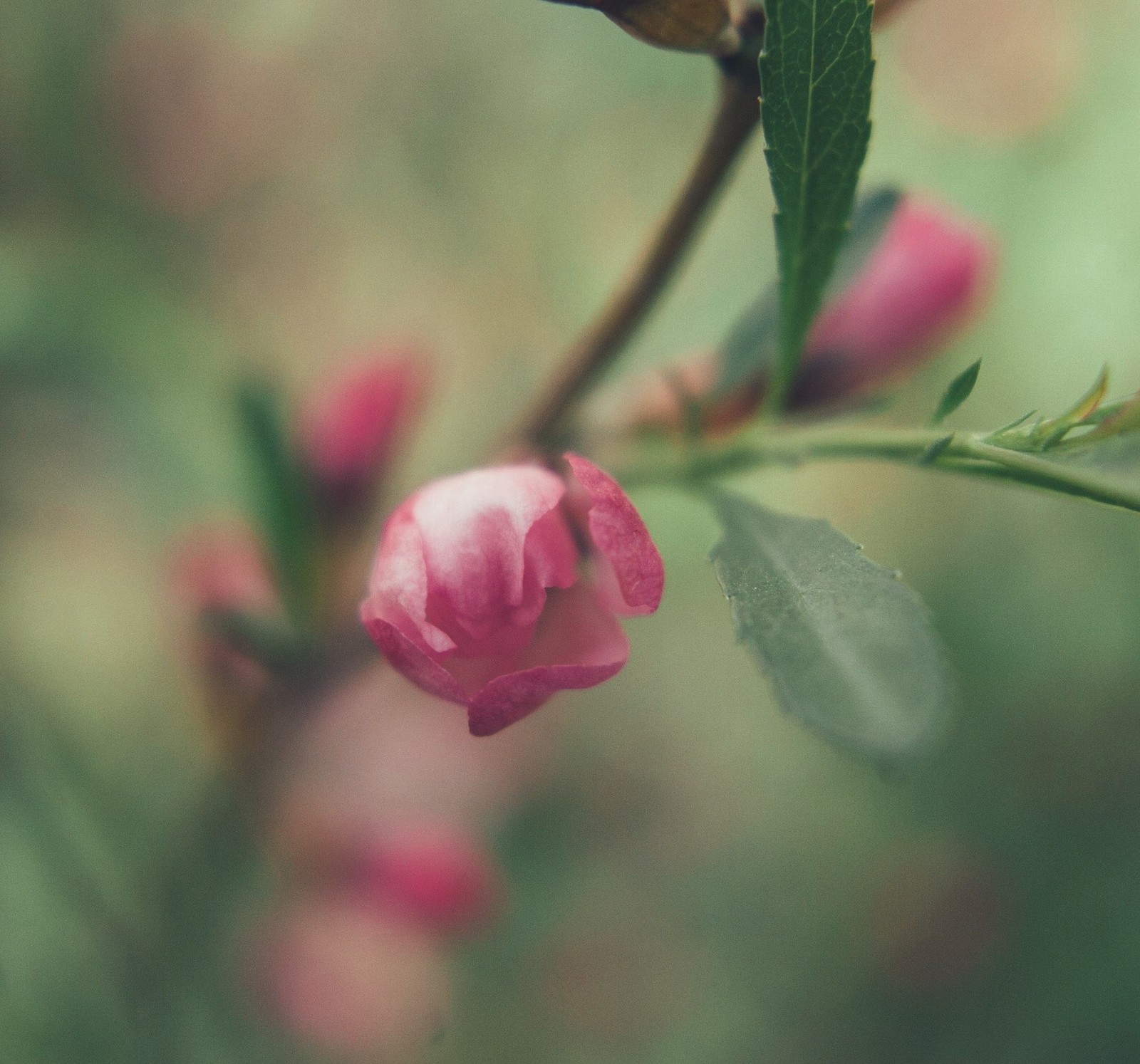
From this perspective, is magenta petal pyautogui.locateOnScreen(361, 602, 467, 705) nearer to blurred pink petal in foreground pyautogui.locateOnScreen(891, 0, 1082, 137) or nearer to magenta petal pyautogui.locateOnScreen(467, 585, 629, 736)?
magenta petal pyautogui.locateOnScreen(467, 585, 629, 736)

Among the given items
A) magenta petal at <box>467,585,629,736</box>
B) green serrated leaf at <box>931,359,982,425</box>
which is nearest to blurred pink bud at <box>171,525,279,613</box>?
magenta petal at <box>467,585,629,736</box>

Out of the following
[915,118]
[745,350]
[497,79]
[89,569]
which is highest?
[915,118]

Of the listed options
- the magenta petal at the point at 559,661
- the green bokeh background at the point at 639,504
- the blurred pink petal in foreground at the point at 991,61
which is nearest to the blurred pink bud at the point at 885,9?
the magenta petal at the point at 559,661

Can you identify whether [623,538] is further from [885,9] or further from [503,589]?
[885,9]

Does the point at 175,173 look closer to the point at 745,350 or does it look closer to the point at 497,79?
the point at 497,79

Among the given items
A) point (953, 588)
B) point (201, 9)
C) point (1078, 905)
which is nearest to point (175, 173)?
point (201, 9)

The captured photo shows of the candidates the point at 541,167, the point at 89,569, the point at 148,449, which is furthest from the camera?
the point at 541,167
